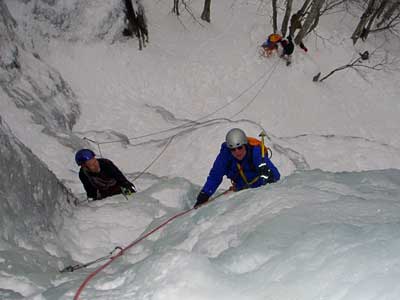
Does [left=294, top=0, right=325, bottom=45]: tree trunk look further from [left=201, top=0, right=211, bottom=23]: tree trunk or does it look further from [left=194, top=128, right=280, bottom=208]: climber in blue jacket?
[left=194, top=128, right=280, bottom=208]: climber in blue jacket

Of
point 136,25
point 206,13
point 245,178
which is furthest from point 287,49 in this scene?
point 245,178

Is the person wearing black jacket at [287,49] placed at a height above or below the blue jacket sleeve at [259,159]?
above

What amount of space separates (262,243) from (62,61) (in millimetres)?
8094

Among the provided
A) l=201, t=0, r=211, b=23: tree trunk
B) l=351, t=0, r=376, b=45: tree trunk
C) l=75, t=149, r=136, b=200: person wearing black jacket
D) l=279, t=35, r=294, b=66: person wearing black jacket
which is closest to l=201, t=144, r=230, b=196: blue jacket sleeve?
l=75, t=149, r=136, b=200: person wearing black jacket

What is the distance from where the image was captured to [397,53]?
15945 millimetres

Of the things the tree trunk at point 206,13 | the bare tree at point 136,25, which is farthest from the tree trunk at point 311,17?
the bare tree at point 136,25

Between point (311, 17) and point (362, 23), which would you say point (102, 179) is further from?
point (362, 23)

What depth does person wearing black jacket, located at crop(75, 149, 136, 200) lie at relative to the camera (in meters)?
5.61

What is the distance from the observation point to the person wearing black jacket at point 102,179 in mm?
5609

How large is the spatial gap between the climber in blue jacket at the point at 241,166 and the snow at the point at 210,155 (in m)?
0.35

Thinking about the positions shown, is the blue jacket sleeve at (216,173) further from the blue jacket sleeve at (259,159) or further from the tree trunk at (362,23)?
the tree trunk at (362,23)

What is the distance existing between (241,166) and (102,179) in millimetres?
1976

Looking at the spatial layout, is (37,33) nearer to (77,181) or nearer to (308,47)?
(77,181)

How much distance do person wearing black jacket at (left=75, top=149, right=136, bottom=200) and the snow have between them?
0.32 metres
